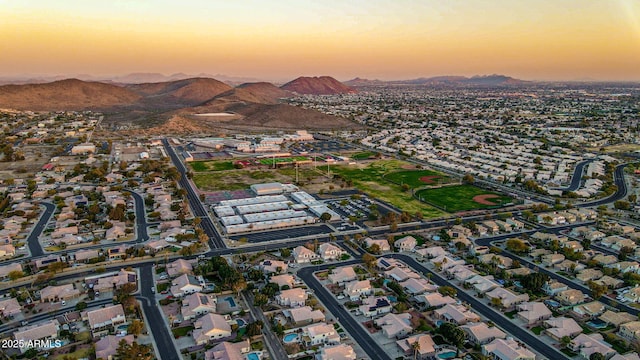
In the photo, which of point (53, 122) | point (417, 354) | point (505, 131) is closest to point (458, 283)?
point (417, 354)

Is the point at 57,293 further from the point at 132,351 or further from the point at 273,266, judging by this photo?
the point at 273,266

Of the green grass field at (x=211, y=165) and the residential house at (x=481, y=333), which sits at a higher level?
the green grass field at (x=211, y=165)

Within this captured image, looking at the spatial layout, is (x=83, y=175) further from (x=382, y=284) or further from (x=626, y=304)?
(x=626, y=304)

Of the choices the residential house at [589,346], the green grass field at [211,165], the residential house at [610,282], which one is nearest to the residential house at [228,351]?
the residential house at [589,346]

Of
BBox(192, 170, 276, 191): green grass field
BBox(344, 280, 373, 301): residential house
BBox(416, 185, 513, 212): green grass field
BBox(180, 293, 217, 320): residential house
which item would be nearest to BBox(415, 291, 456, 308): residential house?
BBox(344, 280, 373, 301): residential house

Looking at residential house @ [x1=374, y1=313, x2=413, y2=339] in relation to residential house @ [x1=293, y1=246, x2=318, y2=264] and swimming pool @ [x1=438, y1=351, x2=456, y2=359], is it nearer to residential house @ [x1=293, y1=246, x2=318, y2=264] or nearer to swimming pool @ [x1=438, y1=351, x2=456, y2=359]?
swimming pool @ [x1=438, y1=351, x2=456, y2=359]

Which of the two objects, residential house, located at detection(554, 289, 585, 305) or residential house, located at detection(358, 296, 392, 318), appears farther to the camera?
residential house, located at detection(554, 289, 585, 305)

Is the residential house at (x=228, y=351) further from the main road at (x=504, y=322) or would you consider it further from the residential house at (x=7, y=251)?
the residential house at (x=7, y=251)

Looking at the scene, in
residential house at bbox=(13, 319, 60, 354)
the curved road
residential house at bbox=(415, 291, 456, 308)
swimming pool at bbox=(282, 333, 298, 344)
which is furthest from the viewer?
the curved road
